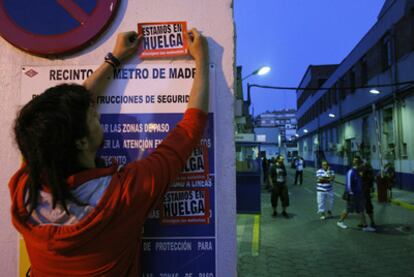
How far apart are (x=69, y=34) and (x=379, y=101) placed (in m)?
24.8

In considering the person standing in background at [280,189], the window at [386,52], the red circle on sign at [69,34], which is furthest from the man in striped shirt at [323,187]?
the window at [386,52]

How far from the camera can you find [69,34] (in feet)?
6.34

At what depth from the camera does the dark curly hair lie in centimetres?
133

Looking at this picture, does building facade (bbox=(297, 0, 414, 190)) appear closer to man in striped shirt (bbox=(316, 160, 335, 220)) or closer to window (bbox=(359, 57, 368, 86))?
window (bbox=(359, 57, 368, 86))

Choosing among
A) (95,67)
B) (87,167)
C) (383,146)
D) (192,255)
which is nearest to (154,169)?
(87,167)

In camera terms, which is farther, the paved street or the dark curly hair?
the paved street

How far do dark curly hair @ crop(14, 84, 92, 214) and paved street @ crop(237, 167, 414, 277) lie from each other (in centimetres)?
562

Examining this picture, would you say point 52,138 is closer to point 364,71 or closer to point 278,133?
point 364,71

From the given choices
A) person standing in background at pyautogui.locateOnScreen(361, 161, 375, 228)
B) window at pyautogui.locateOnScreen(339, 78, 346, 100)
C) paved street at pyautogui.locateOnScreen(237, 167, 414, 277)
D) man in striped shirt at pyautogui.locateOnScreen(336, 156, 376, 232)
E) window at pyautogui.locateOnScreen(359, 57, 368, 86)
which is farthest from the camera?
window at pyautogui.locateOnScreen(339, 78, 346, 100)

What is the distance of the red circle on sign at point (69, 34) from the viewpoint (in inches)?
76.2

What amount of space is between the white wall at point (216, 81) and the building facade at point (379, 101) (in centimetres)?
1845

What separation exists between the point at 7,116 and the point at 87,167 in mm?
821

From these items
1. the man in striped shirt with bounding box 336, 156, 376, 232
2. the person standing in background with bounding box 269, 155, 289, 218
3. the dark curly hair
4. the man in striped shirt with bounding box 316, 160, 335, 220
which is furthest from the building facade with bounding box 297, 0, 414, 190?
the dark curly hair

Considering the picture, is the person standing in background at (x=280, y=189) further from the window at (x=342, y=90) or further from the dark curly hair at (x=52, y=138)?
the window at (x=342, y=90)
